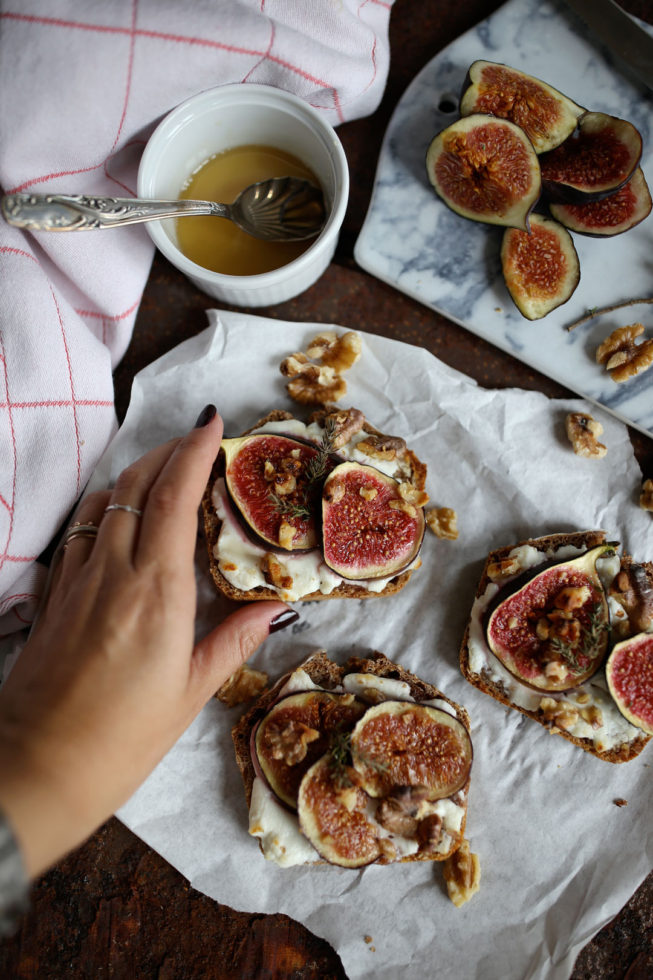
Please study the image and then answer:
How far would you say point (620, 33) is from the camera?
8.68 ft

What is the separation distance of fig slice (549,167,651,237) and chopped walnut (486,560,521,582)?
1328 mm

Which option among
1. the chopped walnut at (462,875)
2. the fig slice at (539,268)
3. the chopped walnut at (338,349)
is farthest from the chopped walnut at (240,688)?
the fig slice at (539,268)

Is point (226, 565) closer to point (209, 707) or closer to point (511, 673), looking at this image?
point (209, 707)

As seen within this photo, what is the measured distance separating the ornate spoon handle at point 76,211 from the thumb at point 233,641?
54.8 inches

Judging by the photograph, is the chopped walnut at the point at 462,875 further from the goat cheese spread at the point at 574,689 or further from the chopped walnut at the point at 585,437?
Result: the chopped walnut at the point at 585,437

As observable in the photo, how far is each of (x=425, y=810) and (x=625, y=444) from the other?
1.59 metres

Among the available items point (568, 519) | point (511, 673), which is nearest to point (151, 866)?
point (511, 673)

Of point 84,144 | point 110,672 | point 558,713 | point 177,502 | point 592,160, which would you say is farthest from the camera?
point 592,160

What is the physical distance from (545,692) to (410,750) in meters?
0.53

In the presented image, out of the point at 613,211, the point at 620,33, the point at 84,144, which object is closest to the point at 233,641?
the point at 84,144

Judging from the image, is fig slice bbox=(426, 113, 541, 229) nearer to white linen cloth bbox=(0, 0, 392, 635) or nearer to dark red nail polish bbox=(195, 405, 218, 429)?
white linen cloth bbox=(0, 0, 392, 635)

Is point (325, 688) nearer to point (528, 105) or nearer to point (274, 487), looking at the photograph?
point (274, 487)

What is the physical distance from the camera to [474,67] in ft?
8.48

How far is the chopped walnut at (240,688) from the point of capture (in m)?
2.51
